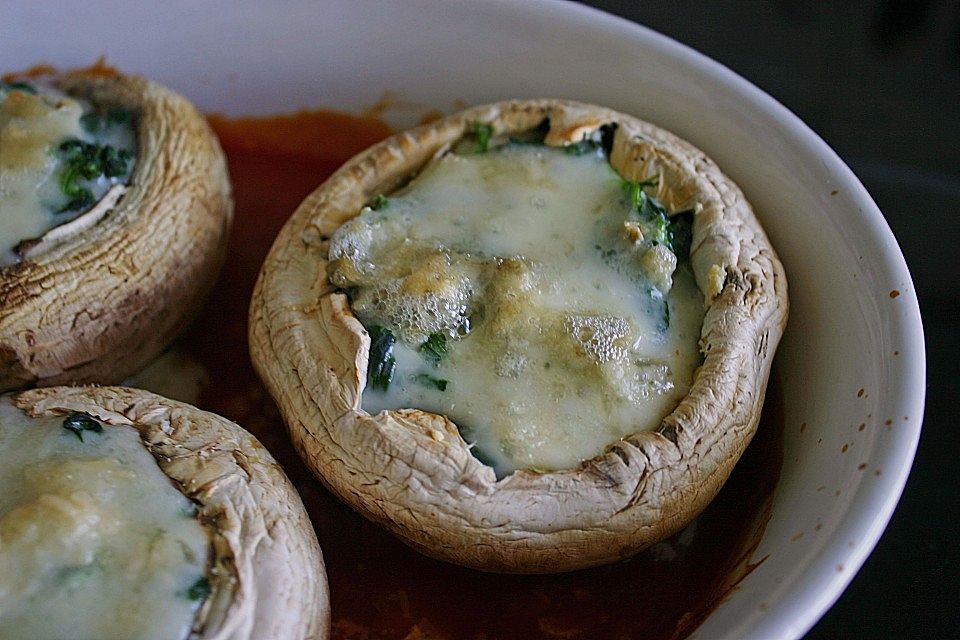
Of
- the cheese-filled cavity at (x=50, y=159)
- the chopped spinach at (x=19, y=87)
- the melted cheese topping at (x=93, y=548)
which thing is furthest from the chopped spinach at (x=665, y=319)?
the chopped spinach at (x=19, y=87)

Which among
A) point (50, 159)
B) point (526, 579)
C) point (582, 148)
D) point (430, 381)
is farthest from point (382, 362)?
point (50, 159)

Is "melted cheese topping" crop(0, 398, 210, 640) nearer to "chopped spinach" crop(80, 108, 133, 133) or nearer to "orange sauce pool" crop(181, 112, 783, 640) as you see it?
"orange sauce pool" crop(181, 112, 783, 640)

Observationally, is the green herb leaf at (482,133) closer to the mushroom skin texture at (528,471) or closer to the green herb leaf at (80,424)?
the mushroom skin texture at (528,471)

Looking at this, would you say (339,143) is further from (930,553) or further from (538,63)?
(930,553)

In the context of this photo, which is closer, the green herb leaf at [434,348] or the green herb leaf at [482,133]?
the green herb leaf at [434,348]

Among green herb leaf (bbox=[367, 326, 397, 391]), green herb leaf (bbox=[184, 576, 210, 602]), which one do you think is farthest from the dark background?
green herb leaf (bbox=[184, 576, 210, 602])

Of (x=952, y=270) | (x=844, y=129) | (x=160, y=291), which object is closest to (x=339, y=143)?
(x=160, y=291)
